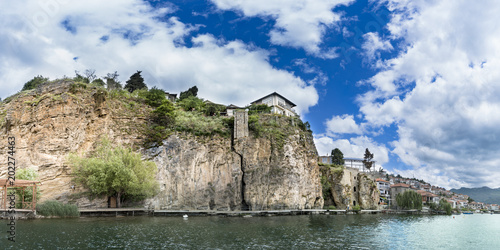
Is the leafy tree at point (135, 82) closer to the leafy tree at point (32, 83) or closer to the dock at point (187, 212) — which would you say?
the leafy tree at point (32, 83)

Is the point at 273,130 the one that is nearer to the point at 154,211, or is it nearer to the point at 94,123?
the point at 154,211

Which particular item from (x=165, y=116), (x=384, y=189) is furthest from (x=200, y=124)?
(x=384, y=189)

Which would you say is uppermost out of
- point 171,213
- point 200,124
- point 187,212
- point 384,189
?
point 200,124

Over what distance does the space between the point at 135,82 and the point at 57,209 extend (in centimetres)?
4478

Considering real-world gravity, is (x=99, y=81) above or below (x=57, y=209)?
above

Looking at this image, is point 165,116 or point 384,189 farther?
point 384,189

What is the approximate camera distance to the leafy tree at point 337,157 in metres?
99.4

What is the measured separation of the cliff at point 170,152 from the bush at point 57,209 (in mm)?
3504

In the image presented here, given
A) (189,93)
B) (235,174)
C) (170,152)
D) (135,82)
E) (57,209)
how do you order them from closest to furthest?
(57,209)
(170,152)
(235,174)
(135,82)
(189,93)

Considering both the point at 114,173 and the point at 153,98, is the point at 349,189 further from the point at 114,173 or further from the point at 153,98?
the point at 114,173

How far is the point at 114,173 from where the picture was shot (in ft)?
136

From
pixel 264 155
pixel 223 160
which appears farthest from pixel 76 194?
pixel 264 155

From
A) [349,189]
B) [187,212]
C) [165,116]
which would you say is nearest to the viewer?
[187,212]

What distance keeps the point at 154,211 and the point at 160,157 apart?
30.6ft
